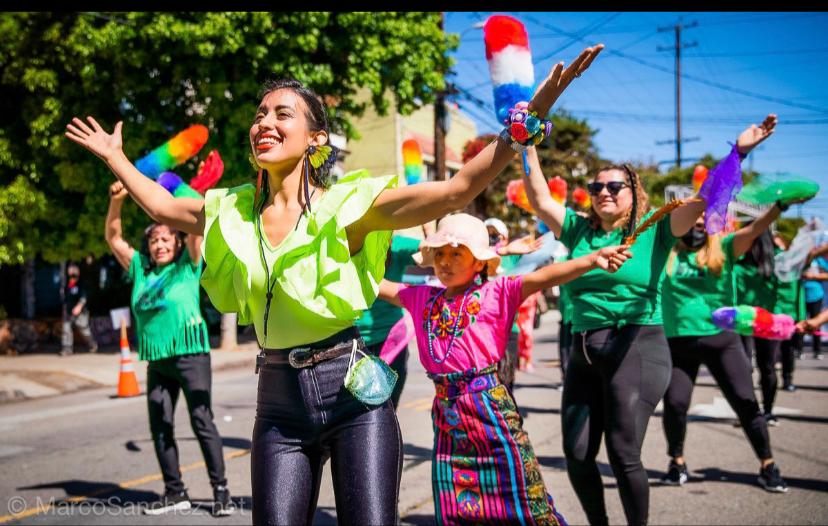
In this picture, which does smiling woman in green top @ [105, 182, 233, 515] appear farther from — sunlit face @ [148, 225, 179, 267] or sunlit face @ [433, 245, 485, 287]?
sunlit face @ [433, 245, 485, 287]

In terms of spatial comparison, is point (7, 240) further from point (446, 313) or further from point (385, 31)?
point (446, 313)

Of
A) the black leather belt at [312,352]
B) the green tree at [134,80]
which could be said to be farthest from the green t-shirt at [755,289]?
the green tree at [134,80]

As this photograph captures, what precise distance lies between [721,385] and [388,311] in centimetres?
259

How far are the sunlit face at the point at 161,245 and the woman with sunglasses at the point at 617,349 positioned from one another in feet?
8.21

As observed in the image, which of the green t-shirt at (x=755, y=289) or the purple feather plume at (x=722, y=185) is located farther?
the green t-shirt at (x=755, y=289)

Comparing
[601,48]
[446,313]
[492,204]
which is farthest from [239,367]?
[492,204]

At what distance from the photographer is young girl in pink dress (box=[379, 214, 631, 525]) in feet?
10.4

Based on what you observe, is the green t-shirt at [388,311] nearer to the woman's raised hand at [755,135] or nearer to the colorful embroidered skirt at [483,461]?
the colorful embroidered skirt at [483,461]

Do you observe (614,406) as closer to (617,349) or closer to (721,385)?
(617,349)

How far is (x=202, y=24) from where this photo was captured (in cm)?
1237

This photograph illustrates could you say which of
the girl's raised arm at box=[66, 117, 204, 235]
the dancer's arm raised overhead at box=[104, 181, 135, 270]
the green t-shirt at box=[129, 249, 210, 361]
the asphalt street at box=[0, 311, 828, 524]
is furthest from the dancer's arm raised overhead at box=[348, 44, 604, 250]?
the green t-shirt at box=[129, 249, 210, 361]

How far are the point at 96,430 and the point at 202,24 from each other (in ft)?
24.6

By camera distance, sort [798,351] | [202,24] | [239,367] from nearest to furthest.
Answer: [202,24] < [239,367] < [798,351]

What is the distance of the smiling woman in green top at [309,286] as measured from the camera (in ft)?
7.75
